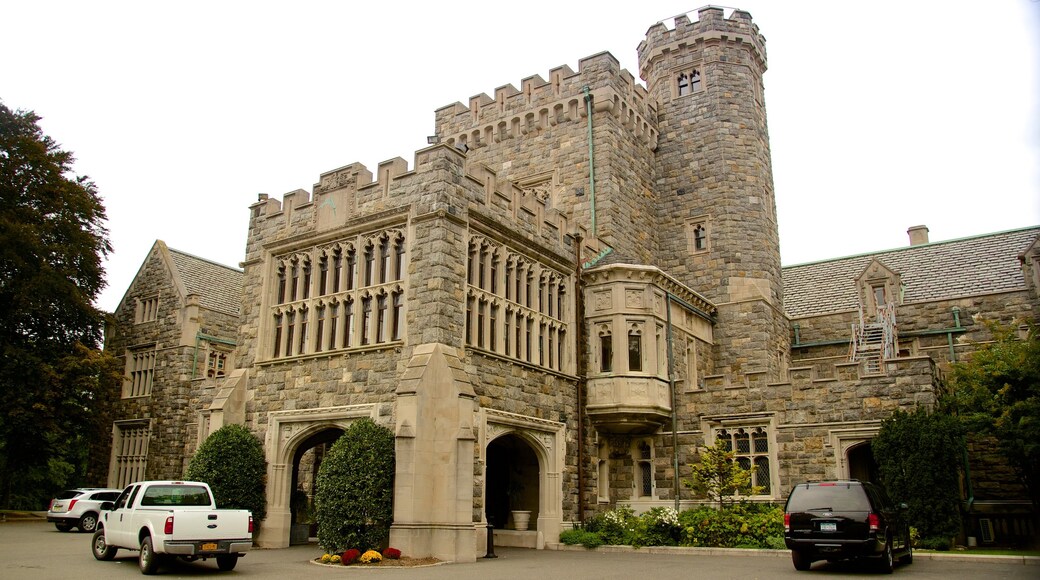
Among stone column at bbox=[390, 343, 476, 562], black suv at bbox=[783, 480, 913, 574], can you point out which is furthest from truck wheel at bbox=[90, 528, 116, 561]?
black suv at bbox=[783, 480, 913, 574]

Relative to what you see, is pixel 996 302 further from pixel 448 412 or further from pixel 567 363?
pixel 448 412

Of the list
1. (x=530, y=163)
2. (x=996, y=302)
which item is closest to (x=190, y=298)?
Result: (x=530, y=163)

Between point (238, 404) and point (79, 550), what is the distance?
4827 mm

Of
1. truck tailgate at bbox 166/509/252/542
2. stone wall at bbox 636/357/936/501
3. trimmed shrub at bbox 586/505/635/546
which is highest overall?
stone wall at bbox 636/357/936/501

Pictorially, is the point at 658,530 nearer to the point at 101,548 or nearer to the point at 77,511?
the point at 101,548

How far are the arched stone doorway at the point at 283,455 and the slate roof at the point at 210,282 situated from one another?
14.3 meters

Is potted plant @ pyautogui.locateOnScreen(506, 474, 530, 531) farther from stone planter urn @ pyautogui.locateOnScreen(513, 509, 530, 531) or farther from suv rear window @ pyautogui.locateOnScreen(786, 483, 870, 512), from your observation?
suv rear window @ pyautogui.locateOnScreen(786, 483, 870, 512)

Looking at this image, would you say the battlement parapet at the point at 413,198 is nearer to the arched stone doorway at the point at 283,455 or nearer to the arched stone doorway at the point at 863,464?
the arched stone doorway at the point at 283,455

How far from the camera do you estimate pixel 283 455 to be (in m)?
19.7

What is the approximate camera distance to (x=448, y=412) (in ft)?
55.2

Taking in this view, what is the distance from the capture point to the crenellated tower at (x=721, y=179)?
27.4m

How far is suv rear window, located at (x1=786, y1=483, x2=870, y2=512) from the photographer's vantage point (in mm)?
13672

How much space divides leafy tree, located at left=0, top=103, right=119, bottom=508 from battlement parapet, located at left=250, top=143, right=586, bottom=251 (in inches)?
487

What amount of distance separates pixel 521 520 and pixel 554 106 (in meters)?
14.6
